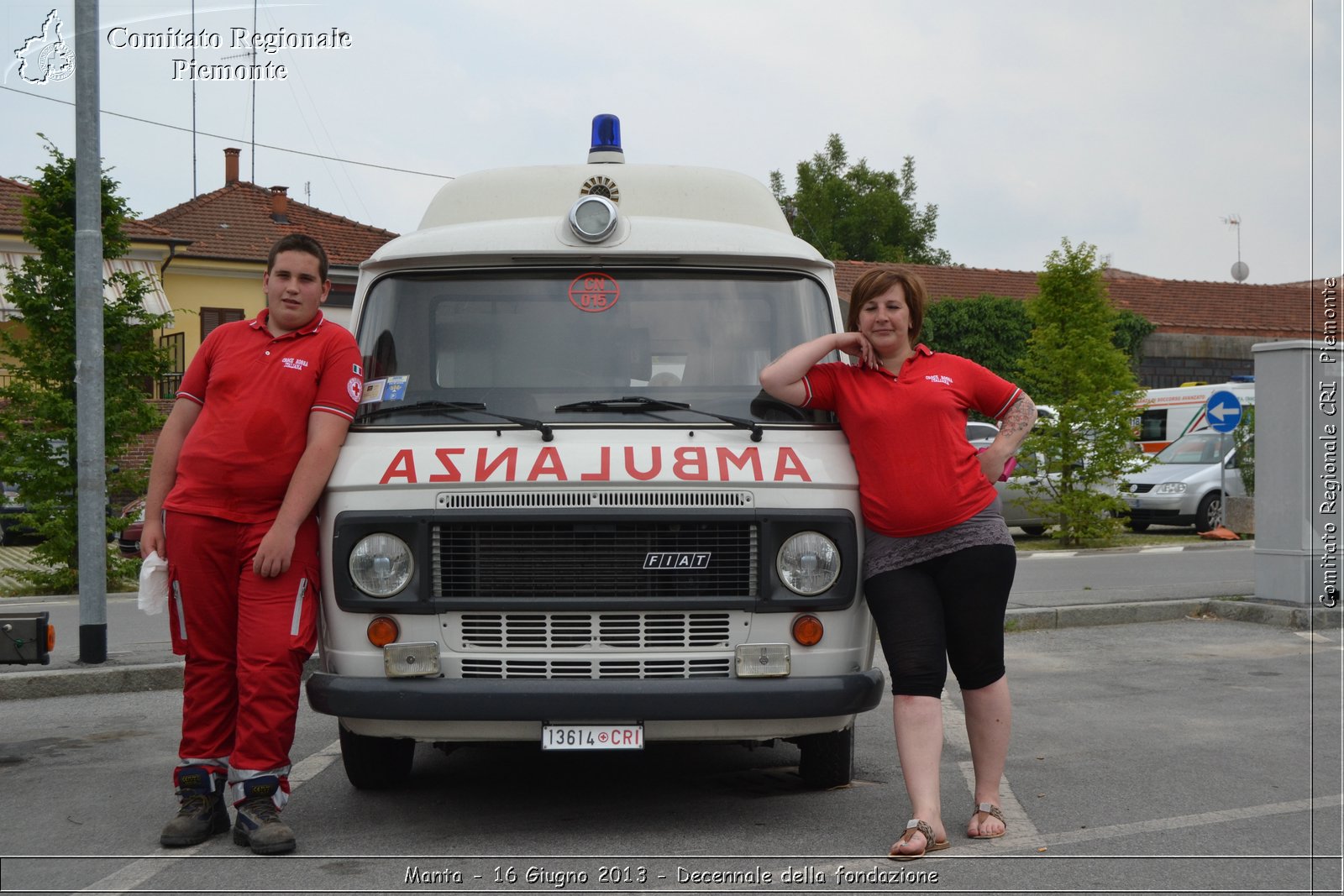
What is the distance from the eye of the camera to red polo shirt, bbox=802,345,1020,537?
4910 millimetres

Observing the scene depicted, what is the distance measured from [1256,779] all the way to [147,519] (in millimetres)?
4666

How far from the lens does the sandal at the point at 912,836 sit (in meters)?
4.74

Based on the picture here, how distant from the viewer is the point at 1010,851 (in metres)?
4.87

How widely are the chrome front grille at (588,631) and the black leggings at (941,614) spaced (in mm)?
590

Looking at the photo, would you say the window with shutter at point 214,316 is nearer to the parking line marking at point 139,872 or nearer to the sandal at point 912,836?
the parking line marking at point 139,872

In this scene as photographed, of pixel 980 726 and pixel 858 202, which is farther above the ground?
pixel 858 202

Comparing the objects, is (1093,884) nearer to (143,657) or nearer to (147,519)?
(147,519)

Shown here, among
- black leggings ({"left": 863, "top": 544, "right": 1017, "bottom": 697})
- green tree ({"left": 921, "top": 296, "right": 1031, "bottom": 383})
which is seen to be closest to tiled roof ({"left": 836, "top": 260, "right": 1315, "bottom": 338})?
green tree ({"left": 921, "top": 296, "right": 1031, "bottom": 383})

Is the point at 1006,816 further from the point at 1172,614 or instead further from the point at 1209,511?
the point at 1209,511

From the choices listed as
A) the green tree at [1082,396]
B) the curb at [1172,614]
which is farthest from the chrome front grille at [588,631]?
the green tree at [1082,396]

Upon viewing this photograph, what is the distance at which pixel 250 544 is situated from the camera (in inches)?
198

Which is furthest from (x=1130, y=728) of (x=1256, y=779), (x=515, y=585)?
(x=515, y=585)

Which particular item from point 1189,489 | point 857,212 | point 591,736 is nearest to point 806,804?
point 591,736

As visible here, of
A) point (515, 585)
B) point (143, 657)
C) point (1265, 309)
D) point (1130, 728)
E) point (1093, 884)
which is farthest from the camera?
point (1265, 309)
